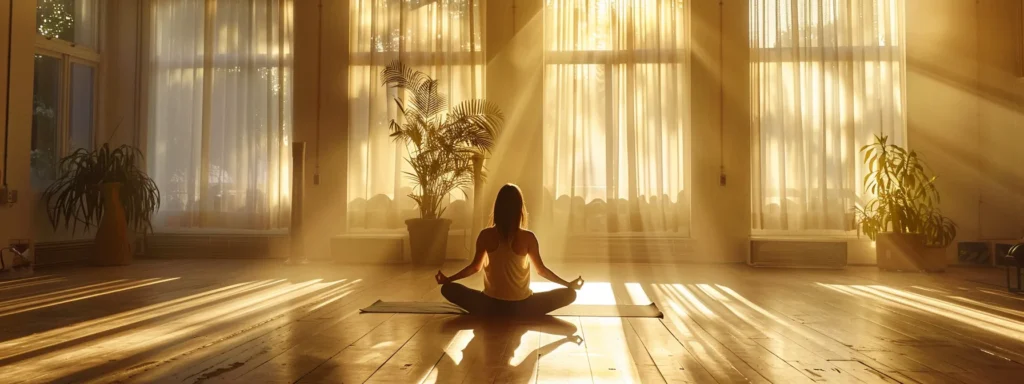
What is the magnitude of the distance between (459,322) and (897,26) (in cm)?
691

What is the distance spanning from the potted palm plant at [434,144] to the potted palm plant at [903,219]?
4.01 m

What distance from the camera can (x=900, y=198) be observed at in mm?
7984

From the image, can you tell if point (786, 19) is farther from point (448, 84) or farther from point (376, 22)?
point (376, 22)

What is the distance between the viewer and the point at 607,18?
8.88 meters

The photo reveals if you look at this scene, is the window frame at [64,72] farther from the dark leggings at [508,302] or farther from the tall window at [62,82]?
the dark leggings at [508,302]

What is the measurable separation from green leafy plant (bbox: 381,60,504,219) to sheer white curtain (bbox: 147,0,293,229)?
1.43 metres

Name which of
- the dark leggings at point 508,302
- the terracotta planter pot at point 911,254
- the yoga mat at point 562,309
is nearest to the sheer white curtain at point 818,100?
the terracotta planter pot at point 911,254

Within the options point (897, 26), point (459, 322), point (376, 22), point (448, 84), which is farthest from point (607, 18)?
point (459, 322)

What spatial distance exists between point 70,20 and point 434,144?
4283mm

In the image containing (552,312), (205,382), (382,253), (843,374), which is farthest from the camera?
(382,253)

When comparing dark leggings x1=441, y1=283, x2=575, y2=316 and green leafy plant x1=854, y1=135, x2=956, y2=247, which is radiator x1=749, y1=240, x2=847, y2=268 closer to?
green leafy plant x1=854, y1=135, x2=956, y2=247

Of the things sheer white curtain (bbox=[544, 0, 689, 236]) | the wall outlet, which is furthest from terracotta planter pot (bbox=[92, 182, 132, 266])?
sheer white curtain (bbox=[544, 0, 689, 236])

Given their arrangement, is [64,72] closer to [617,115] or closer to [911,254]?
[617,115]

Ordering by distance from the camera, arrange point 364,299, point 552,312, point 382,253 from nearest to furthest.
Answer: point 552,312 → point 364,299 → point 382,253
